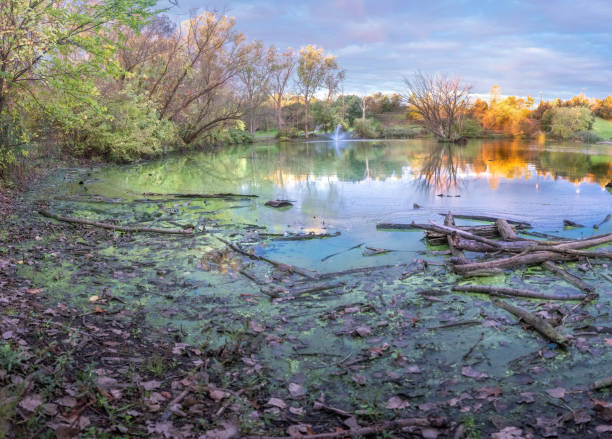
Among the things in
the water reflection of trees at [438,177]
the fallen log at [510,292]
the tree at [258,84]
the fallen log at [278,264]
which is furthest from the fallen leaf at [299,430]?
the tree at [258,84]

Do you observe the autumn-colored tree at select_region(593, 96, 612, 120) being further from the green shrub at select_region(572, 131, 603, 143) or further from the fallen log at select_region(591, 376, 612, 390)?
the fallen log at select_region(591, 376, 612, 390)

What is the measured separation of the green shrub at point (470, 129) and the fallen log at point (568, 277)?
73.7m

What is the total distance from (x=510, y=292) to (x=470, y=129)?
77335mm

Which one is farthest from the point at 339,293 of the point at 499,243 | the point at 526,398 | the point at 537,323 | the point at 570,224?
the point at 570,224

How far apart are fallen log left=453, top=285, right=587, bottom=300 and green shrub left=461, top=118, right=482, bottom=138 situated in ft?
247

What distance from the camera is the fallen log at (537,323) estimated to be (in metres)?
5.40

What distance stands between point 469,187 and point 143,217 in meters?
14.2

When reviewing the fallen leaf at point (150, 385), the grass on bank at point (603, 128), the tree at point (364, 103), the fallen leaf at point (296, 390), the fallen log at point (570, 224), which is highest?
the tree at point (364, 103)

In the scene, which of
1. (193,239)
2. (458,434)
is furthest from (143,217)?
(458,434)

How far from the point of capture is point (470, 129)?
78000 mm

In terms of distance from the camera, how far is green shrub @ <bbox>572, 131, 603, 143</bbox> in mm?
61794

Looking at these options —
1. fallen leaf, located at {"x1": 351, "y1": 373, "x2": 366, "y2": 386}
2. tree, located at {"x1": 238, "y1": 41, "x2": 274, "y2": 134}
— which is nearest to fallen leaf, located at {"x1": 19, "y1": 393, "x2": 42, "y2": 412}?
fallen leaf, located at {"x1": 351, "y1": 373, "x2": 366, "y2": 386}

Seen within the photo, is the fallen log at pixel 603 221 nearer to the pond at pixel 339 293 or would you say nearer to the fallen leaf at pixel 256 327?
the pond at pixel 339 293

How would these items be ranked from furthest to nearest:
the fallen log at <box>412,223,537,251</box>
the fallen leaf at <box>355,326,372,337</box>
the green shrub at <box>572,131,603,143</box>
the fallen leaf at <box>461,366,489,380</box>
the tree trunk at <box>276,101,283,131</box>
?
the tree trunk at <box>276,101,283,131</box> → the green shrub at <box>572,131,603,143</box> → the fallen log at <box>412,223,537,251</box> → the fallen leaf at <box>355,326,372,337</box> → the fallen leaf at <box>461,366,489,380</box>
